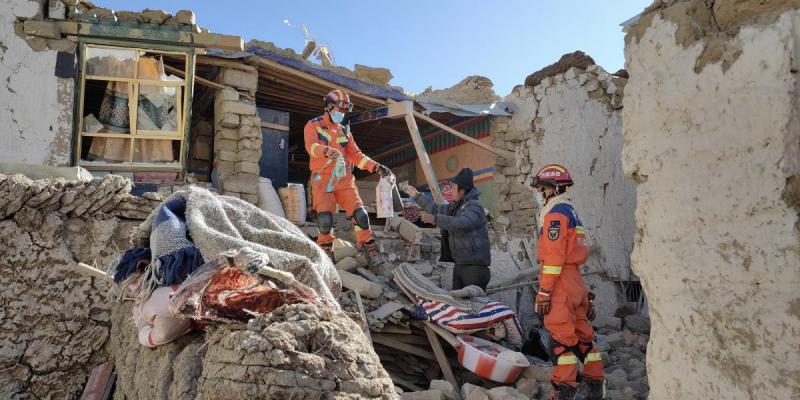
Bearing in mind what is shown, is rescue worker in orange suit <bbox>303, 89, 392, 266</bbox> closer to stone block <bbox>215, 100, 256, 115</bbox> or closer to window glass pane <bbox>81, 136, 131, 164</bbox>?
stone block <bbox>215, 100, 256, 115</bbox>

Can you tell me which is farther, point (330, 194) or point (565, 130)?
point (565, 130)

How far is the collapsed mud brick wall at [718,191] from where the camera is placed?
1.81 m

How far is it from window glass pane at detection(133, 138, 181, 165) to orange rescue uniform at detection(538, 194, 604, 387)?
202 inches

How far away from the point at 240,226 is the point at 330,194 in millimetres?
3680

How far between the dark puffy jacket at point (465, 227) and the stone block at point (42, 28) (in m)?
4.79

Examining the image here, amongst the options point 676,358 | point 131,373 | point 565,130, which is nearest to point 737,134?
point 676,358

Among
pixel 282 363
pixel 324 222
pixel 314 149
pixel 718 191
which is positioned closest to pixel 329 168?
pixel 314 149

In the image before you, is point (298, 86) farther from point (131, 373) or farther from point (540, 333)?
point (131, 373)

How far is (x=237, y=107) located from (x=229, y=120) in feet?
0.67

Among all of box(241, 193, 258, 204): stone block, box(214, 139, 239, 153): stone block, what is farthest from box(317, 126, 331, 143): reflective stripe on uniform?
box(214, 139, 239, 153): stone block

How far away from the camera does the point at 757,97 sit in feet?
6.20

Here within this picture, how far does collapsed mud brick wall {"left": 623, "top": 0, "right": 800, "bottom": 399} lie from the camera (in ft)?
5.94

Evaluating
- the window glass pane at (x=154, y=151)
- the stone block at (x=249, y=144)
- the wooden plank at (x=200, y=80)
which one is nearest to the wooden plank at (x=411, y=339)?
the stone block at (x=249, y=144)

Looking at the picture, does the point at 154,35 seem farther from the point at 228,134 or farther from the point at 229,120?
the point at 228,134
